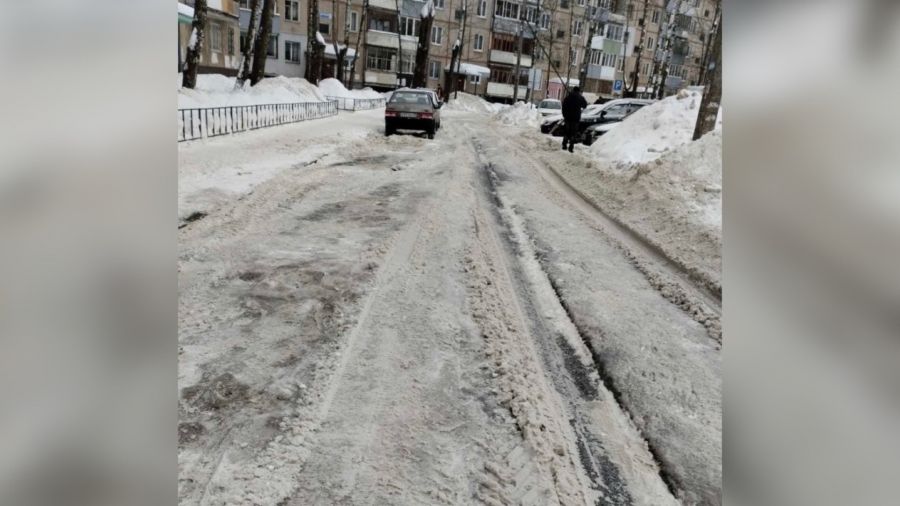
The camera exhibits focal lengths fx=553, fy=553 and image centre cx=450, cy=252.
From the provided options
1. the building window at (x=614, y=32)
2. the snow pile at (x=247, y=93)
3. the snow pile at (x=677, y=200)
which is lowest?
the snow pile at (x=677, y=200)

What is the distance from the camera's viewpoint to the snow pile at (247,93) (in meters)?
15.6

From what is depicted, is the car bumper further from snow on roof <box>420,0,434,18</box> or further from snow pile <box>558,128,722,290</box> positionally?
snow on roof <box>420,0,434,18</box>

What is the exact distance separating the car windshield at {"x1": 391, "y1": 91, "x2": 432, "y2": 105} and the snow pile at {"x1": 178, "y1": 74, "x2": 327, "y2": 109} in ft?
16.6

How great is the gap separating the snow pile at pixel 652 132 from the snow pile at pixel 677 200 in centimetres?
129

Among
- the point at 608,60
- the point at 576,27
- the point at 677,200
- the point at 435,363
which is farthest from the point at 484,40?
the point at 435,363

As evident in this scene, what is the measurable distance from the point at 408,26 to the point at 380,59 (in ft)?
13.7

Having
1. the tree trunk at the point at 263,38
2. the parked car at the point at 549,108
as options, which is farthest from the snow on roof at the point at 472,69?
the tree trunk at the point at 263,38

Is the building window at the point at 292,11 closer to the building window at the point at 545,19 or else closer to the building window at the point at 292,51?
the building window at the point at 292,51

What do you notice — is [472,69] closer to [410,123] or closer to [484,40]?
[484,40]

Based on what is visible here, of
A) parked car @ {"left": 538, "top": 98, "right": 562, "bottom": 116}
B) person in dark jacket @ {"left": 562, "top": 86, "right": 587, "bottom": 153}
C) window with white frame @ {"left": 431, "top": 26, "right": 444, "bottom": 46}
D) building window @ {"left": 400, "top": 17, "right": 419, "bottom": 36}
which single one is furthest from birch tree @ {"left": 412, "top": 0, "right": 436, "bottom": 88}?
window with white frame @ {"left": 431, "top": 26, "right": 444, "bottom": 46}

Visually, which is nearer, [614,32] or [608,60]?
[614,32]

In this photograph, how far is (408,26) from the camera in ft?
173
